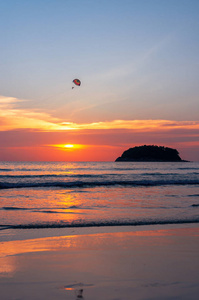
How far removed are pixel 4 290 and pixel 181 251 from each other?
368cm

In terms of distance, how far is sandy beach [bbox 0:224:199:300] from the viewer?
4.34 m

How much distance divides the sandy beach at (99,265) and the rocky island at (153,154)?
490 feet

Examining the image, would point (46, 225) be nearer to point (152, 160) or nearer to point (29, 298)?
point (29, 298)

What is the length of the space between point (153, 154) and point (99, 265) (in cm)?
15172

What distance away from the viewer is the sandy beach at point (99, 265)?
4344 mm

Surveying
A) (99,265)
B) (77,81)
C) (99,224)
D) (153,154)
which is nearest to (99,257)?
(99,265)

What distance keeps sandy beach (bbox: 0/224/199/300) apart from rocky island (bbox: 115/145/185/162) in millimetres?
149318

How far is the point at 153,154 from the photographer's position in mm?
154750

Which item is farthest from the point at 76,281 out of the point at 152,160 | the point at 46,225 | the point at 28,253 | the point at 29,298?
the point at 152,160

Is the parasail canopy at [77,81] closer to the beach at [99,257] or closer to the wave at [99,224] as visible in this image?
the beach at [99,257]

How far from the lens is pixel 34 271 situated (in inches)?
203

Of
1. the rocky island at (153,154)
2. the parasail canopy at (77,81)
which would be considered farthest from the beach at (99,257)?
the rocky island at (153,154)

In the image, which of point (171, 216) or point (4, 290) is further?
point (171, 216)

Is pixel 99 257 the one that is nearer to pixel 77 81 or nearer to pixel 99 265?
pixel 99 265
